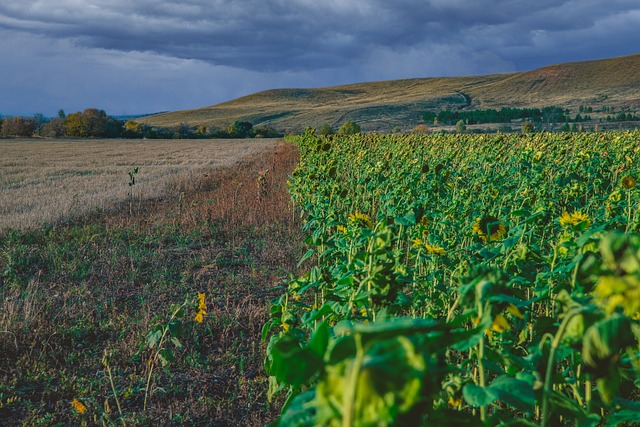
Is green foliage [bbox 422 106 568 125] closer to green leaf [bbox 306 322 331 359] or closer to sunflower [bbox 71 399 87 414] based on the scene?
sunflower [bbox 71 399 87 414]

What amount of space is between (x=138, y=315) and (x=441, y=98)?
9620 cm

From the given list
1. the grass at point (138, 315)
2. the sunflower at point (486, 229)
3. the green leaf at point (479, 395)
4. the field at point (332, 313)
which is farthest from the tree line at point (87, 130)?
the green leaf at point (479, 395)

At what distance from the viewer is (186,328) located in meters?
4.51

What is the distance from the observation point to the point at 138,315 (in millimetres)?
4852

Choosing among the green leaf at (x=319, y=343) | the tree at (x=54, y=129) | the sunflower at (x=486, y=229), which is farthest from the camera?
the tree at (x=54, y=129)

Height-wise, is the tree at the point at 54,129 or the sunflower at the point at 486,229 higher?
the tree at the point at 54,129

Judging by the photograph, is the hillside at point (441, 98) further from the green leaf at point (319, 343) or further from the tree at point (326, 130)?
the green leaf at point (319, 343)

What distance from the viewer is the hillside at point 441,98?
79.1 meters

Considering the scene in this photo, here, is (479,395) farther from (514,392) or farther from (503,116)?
(503,116)

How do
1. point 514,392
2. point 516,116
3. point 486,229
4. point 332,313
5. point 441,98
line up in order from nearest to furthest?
1. point 514,392
2. point 332,313
3. point 486,229
4. point 516,116
5. point 441,98

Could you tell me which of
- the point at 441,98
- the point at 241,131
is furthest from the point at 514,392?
Answer: the point at 441,98

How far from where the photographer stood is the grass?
345cm

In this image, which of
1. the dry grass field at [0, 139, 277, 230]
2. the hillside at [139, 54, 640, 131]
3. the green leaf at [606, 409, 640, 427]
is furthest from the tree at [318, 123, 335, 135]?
the hillside at [139, 54, 640, 131]

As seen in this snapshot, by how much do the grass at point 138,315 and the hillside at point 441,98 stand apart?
60.4 meters
